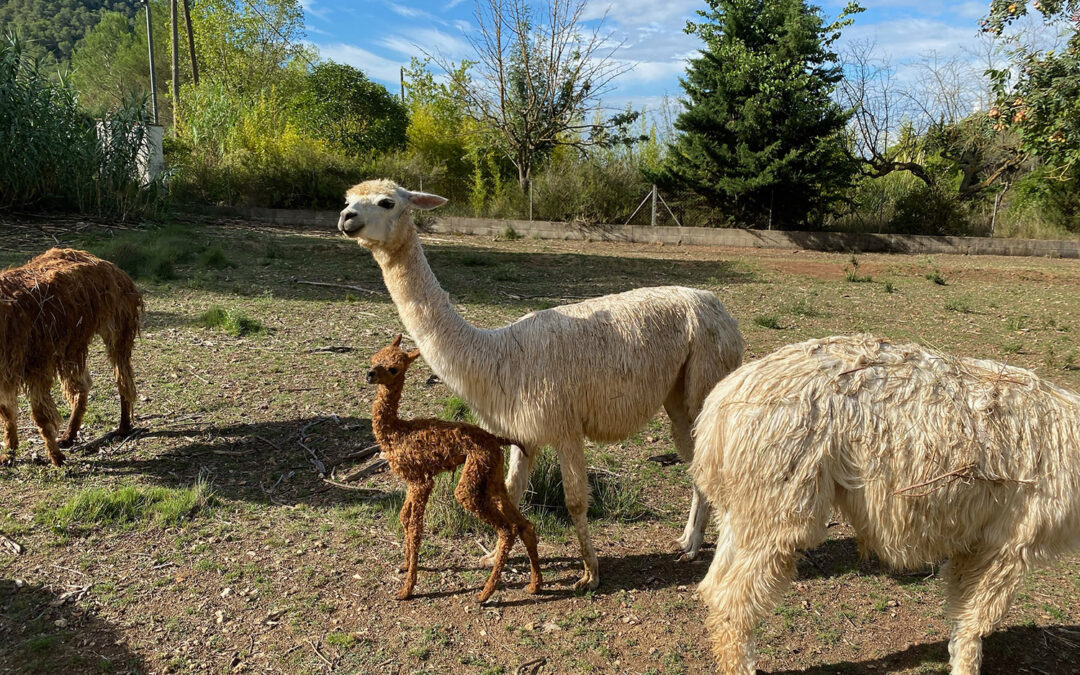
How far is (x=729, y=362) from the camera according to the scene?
398 cm

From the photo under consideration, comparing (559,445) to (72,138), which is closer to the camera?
(559,445)

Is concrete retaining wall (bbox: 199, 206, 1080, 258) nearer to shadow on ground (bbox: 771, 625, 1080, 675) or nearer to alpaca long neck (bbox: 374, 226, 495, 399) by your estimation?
alpaca long neck (bbox: 374, 226, 495, 399)

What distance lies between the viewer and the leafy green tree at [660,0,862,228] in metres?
19.1

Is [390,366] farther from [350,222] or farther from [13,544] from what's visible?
[13,544]

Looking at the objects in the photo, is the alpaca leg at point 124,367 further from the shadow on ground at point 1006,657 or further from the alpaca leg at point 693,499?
the shadow on ground at point 1006,657

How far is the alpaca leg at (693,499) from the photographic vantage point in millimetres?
4070

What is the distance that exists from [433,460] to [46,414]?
306 cm

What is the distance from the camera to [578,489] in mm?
3590

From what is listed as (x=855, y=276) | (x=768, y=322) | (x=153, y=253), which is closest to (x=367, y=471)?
(x=768, y=322)

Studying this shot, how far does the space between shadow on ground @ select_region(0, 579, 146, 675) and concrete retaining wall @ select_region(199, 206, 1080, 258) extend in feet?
58.1

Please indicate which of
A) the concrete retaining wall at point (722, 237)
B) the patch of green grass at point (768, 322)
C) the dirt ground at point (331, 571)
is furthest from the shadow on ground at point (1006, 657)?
the concrete retaining wall at point (722, 237)

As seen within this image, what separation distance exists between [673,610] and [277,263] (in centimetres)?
1108

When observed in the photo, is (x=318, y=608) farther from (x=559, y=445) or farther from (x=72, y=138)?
(x=72, y=138)

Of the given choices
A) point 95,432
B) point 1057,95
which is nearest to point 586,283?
point 1057,95
